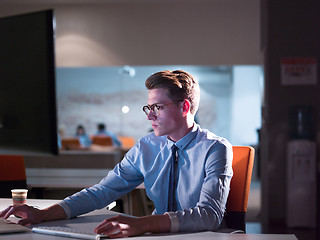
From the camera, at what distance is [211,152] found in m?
1.99

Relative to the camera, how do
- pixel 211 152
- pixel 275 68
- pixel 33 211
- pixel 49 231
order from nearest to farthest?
pixel 49 231 < pixel 33 211 < pixel 211 152 < pixel 275 68

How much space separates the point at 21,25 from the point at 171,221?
3.11 feet

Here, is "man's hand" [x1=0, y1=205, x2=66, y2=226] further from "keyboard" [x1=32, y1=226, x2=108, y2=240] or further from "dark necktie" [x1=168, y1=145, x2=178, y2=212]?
"dark necktie" [x1=168, y1=145, x2=178, y2=212]

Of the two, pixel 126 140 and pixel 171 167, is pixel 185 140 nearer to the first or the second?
pixel 171 167

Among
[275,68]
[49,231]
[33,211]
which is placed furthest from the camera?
[275,68]

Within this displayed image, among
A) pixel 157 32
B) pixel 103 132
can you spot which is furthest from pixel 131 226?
pixel 103 132

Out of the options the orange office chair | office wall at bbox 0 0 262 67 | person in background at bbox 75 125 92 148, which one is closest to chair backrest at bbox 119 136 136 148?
person in background at bbox 75 125 92 148

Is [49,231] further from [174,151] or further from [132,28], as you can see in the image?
[132,28]

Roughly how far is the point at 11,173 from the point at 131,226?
1.90m

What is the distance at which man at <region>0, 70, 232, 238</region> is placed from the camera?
6.16 ft

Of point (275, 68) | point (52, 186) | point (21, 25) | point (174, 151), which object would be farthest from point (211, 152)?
point (275, 68)

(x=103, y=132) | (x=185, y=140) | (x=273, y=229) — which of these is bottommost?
(x=273, y=229)

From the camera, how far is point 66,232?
163 centimetres

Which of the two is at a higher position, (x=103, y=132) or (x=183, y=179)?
(x=183, y=179)
